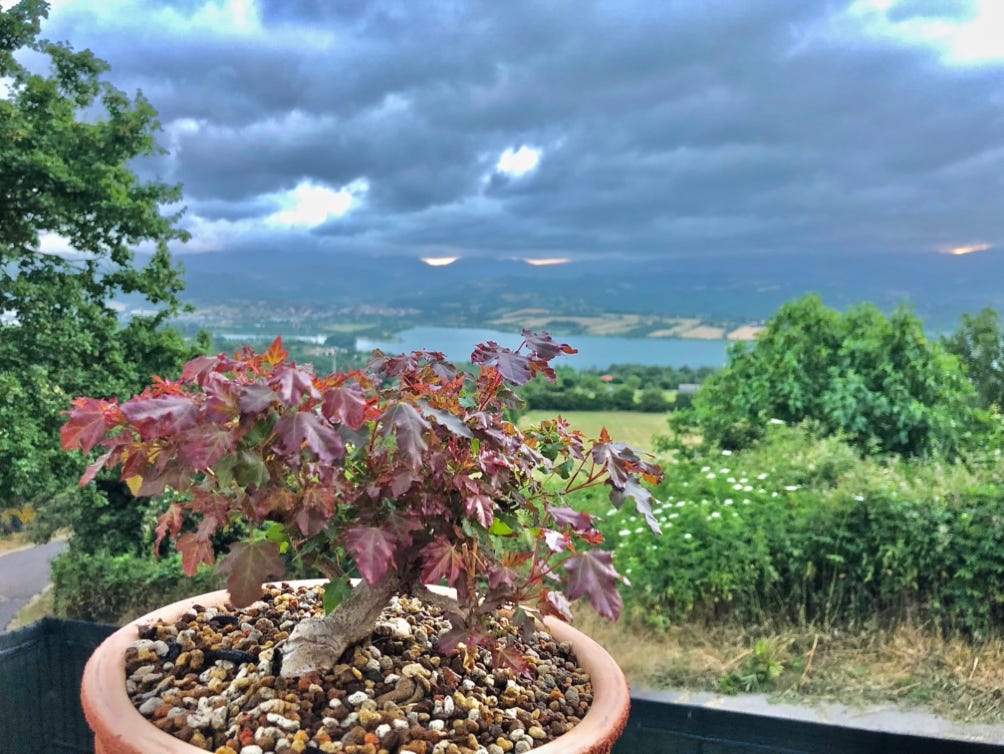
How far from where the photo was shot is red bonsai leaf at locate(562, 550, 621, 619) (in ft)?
3.57

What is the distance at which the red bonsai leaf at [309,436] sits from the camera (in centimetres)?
103

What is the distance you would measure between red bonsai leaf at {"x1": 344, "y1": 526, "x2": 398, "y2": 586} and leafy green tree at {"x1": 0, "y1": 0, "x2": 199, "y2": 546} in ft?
8.77

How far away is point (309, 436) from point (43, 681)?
1.34 meters

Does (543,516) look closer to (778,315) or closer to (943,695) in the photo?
(943,695)

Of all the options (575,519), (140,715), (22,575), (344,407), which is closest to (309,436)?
(344,407)

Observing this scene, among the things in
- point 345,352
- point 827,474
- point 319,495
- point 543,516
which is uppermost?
point 345,352

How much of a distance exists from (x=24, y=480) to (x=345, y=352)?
1.67 meters

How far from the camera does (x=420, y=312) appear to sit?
4230 mm

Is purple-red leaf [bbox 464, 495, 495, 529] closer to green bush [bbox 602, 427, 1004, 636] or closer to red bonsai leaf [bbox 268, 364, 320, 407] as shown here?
red bonsai leaf [bbox 268, 364, 320, 407]

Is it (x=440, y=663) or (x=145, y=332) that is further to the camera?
(x=145, y=332)

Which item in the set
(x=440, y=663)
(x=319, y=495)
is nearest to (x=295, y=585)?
(x=440, y=663)

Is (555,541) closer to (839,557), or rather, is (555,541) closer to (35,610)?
(839,557)

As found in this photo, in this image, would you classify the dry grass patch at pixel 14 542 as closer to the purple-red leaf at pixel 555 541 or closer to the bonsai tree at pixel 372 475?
the bonsai tree at pixel 372 475

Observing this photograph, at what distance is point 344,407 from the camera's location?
1.07 meters
